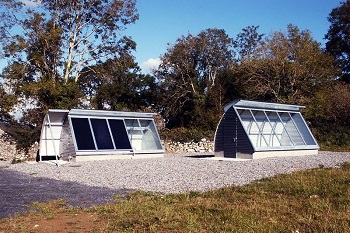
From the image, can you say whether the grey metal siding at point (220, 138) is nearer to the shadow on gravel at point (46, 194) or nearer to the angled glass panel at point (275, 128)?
the angled glass panel at point (275, 128)

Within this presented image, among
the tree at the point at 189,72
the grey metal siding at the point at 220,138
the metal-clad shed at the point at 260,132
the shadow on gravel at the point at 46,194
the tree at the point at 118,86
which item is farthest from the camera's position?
the tree at the point at 189,72

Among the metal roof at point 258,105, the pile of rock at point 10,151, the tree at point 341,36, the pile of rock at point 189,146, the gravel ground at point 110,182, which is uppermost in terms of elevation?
the tree at point 341,36

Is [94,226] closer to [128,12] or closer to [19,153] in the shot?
[19,153]

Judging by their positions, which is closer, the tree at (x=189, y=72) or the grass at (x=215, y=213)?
the grass at (x=215, y=213)

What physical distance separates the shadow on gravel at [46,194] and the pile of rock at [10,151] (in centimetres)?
1512

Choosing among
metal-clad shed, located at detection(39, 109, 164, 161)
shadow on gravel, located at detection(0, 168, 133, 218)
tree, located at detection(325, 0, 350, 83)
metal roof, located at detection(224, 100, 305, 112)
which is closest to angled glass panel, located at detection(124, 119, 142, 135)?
metal-clad shed, located at detection(39, 109, 164, 161)

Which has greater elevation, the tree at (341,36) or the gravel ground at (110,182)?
the tree at (341,36)

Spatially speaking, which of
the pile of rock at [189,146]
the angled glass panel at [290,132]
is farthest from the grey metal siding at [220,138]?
the pile of rock at [189,146]

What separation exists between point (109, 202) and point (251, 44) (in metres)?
43.6

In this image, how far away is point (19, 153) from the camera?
88.2ft

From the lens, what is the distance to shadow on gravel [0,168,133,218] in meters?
8.22

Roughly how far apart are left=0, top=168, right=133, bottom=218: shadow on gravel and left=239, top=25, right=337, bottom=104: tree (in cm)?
2281

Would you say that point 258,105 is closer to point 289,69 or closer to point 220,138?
point 220,138

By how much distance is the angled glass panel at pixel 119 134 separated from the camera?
837 inches
